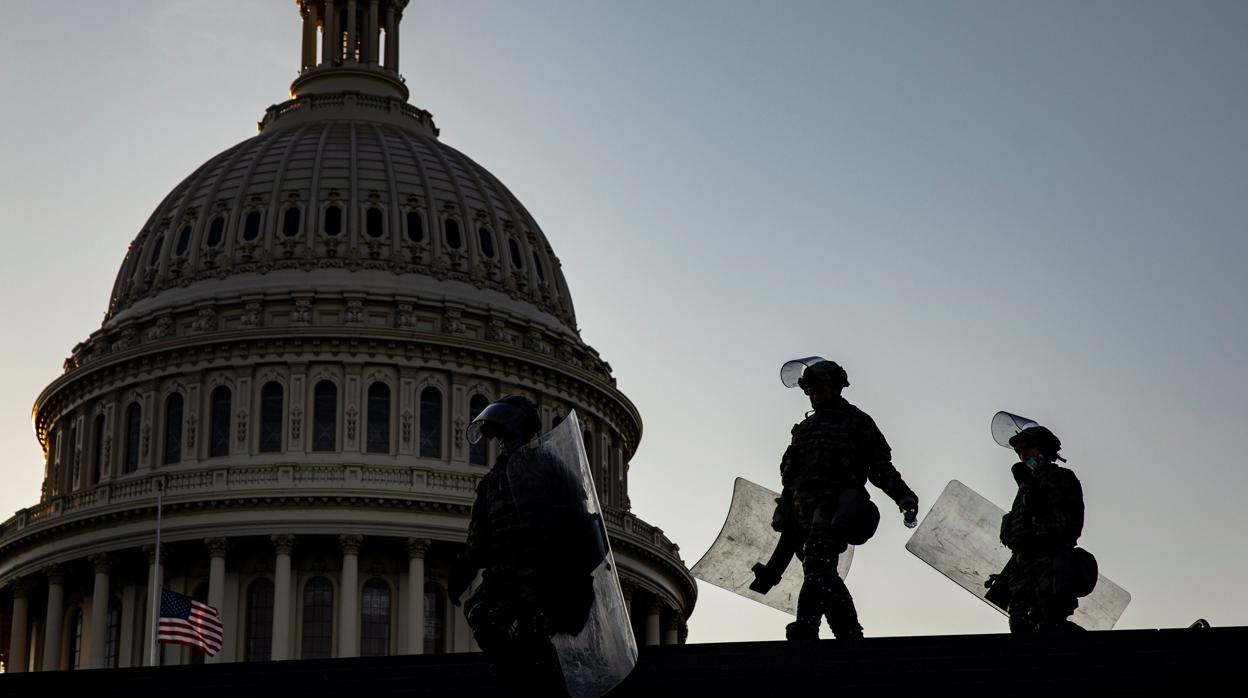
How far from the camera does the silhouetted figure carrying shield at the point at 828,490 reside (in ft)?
73.6

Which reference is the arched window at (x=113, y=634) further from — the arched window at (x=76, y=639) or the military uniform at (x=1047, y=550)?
the military uniform at (x=1047, y=550)

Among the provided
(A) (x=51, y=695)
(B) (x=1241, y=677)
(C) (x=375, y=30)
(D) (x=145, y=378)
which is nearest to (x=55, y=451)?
(D) (x=145, y=378)

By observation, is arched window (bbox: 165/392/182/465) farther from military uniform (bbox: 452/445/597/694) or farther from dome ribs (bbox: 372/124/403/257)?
military uniform (bbox: 452/445/597/694)

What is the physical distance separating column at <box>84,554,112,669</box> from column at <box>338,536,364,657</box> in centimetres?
764

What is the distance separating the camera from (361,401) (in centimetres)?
7994

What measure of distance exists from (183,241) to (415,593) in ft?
62.9

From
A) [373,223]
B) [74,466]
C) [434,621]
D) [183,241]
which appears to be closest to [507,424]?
[434,621]

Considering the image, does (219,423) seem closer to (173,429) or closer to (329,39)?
(173,429)

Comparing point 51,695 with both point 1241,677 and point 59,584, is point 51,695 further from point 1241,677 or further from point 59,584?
point 59,584

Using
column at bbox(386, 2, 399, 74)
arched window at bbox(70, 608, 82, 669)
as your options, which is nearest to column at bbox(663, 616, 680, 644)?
arched window at bbox(70, 608, 82, 669)

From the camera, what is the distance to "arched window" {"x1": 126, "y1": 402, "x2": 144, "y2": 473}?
8131 cm

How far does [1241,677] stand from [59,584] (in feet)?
201

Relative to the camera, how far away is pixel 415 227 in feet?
283

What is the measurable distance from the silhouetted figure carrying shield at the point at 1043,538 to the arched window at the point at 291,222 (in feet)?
208
